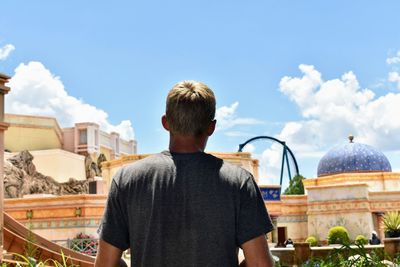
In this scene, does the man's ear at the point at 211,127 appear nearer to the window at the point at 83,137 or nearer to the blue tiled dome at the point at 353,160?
the blue tiled dome at the point at 353,160

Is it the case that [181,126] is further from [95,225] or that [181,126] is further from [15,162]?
[15,162]

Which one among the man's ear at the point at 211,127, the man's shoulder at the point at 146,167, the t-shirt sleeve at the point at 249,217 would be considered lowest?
the t-shirt sleeve at the point at 249,217

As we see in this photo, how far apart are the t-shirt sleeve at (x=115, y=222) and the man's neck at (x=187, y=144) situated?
238 mm

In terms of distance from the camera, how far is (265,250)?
2.01 meters

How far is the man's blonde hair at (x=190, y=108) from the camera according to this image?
207 centimetres

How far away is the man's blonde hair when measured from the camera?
6.79 ft

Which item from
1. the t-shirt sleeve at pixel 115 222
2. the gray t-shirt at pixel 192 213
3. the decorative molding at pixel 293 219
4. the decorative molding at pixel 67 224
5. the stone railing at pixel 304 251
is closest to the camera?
the gray t-shirt at pixel 192 213

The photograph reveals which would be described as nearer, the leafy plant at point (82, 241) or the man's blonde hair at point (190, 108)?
the man's blonde hair at point (190, 108)

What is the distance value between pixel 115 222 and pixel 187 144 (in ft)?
1.29

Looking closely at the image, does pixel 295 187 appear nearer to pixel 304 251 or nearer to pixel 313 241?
pixel 313 241

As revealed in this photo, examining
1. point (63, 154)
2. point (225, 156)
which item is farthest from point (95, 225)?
point (63, 154)

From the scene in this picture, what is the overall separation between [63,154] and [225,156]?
1606cm

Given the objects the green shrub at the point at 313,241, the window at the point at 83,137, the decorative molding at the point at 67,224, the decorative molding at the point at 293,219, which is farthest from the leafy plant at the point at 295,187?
the decorative molding at the point at 67,224

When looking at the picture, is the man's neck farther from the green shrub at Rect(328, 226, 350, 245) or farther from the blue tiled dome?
the blue tiled dome
